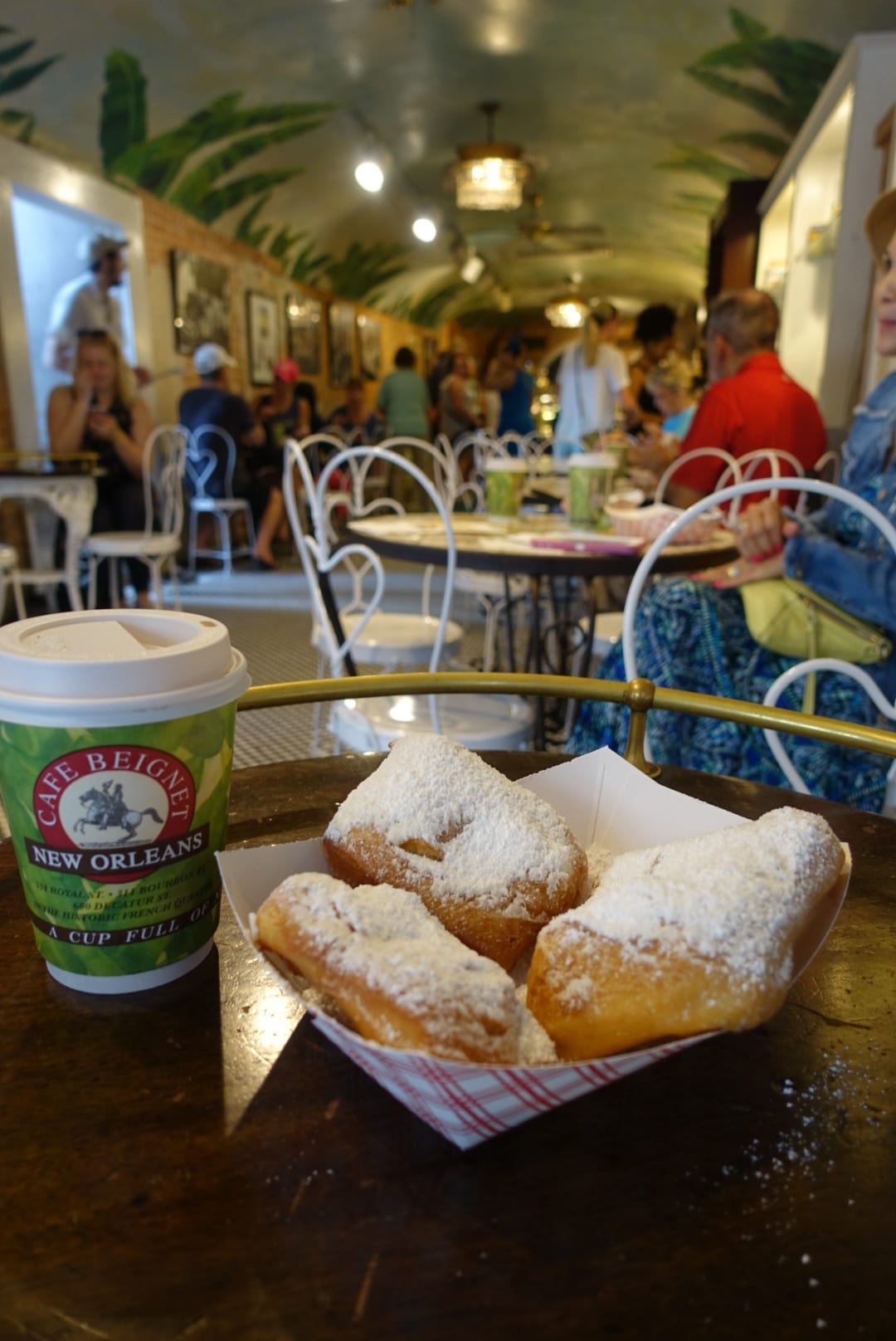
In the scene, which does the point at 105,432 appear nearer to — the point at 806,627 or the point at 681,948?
the point at 806,627

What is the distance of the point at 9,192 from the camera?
4.85 m

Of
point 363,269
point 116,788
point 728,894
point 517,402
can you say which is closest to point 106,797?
point 116,788

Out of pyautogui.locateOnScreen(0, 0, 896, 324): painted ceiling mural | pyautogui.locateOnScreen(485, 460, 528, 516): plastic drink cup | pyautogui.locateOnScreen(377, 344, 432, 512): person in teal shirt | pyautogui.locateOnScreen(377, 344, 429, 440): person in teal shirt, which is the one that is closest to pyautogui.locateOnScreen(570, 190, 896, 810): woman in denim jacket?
pyautogui.locateOnScreen(485, 460, 528, 516): plastic drink cup

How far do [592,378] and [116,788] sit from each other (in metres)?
5.91

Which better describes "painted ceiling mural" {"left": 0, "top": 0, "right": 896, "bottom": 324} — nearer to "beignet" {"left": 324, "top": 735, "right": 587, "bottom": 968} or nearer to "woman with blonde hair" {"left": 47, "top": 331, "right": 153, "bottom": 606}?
"woman with blonde hair" {"left": 47, "top": 331, "right": 153, "bottom": 606}

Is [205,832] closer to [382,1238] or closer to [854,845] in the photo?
[382,1238]

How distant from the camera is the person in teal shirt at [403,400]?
27.8 ft

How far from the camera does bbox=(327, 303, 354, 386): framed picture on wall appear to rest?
1028 cm

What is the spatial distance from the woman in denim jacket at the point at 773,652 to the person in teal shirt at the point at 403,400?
6.95m

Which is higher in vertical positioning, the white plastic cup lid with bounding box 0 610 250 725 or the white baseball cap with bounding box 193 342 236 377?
the white baseball cap with bounding box 193 342 236 377

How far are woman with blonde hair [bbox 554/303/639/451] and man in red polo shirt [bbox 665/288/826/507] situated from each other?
2.54 metres

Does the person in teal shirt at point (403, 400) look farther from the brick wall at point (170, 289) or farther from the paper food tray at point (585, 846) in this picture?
the paper food tray at point (585, 846)

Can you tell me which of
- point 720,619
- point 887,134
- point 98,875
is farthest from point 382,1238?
point 887,134

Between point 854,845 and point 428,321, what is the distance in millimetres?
15593
